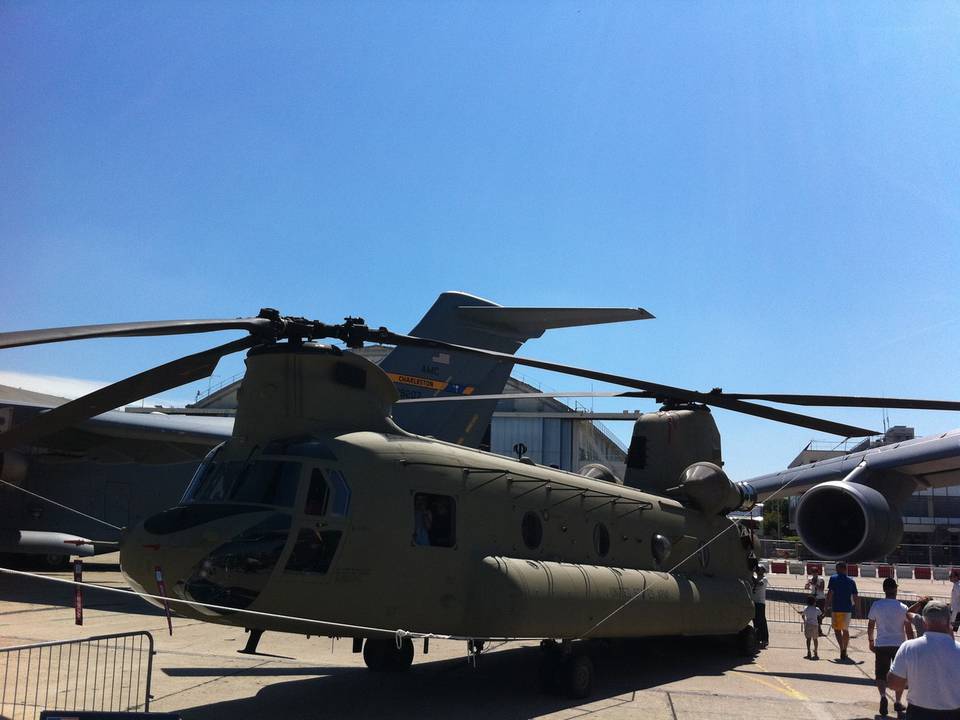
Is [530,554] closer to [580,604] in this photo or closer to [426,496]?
[580,604]

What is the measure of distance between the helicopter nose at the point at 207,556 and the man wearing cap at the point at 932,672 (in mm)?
5005

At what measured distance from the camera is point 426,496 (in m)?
8.59

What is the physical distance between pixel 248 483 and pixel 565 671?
421cm

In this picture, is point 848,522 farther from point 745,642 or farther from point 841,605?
point 745,642

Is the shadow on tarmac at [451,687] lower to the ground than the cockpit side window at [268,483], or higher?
lower

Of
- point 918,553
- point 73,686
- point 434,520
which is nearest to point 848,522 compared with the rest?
point 434,520

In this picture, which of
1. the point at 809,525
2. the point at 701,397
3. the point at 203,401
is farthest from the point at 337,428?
the point at 203,401

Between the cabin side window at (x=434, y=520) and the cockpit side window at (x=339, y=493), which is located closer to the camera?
the cockpit side window at (x=339, y=493)

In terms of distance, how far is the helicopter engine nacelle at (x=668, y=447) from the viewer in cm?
1345

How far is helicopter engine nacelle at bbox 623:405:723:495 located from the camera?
530 inches

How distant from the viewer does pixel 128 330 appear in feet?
20.2

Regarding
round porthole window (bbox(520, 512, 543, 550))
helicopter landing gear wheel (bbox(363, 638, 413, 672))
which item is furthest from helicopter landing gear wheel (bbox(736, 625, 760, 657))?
helicopter landing gear wheel (bbox(363, 638, 413, 672))

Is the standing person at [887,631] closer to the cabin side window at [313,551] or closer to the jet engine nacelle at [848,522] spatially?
the cabin side window at [313,551]

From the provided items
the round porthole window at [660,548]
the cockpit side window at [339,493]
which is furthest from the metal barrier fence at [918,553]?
the cockpit side window at [339,493]
